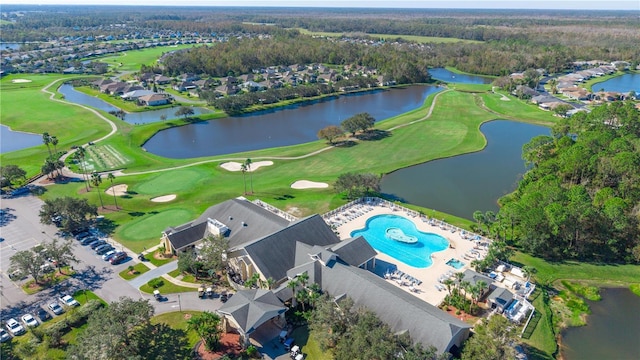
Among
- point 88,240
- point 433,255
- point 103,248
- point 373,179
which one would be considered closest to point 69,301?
point 103,248

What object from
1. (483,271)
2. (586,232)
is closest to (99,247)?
(483,271)

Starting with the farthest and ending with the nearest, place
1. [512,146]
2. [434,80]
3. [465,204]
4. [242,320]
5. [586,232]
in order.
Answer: [434,80] → [512,146] → [465,204] → [586,232] → [242,320]

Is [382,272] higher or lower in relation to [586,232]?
lower

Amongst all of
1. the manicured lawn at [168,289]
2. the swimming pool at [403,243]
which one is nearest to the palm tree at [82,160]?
the manicured lawn at [168,289]

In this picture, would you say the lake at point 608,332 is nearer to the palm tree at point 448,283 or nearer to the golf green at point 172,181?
the palm tree at point 448,283

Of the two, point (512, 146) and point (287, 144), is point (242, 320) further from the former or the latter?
point (512, 146)

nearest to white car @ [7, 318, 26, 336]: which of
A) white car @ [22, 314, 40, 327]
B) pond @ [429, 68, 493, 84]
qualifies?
white car @ [22, 314, 40, 327]

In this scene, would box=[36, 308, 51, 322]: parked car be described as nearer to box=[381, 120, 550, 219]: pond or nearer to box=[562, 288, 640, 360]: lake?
box=[562, 288, 640, 360]: lake
